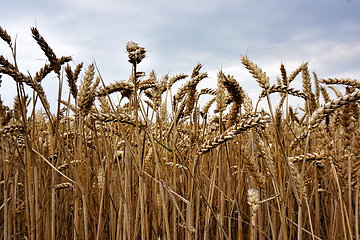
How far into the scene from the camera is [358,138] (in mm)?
1104

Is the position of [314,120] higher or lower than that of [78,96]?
lower

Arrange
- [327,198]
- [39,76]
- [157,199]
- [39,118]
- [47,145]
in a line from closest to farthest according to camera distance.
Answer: [39,76] < [157,199] < [47,145] < [327,198] < [39,118]

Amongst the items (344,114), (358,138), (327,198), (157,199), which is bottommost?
(327,198)

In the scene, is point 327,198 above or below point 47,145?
below

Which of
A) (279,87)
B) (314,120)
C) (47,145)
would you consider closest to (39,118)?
(47,145)

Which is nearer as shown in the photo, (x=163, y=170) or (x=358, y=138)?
(x=358, y=138)

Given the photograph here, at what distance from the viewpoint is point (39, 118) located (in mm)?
2721

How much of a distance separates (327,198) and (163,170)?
5.13 feet

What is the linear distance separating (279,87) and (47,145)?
1.57m

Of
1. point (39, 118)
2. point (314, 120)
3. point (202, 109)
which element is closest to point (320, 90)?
point (202, 109)

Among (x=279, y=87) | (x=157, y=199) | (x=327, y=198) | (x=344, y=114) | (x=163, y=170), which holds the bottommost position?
(x=327, y=198)

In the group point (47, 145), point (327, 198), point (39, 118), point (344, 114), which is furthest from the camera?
point (39, 118)

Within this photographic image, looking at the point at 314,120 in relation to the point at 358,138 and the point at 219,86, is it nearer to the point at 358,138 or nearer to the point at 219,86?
the point at 358,138

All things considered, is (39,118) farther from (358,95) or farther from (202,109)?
(358,95)
